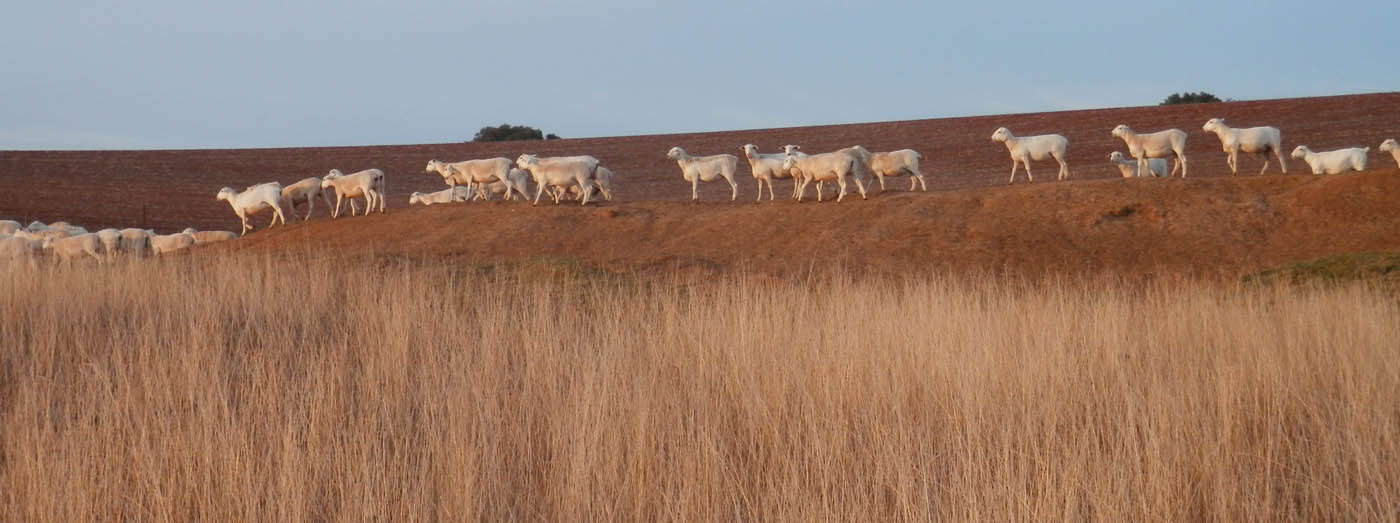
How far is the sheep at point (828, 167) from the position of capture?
73.3 feet

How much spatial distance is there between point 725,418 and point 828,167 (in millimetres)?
16608

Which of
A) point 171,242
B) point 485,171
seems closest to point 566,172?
point 485,171

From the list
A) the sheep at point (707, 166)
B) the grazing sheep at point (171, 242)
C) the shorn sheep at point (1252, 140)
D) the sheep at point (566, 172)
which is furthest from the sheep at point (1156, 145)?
the grazing sheep at point (171, 242)

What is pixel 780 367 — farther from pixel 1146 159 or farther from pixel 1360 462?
pixel 1146 159

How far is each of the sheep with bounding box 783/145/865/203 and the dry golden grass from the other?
12.8 metres

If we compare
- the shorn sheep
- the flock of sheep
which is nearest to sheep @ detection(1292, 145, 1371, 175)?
the flock of sheep

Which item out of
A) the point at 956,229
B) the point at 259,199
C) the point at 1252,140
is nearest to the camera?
the point at 956,229

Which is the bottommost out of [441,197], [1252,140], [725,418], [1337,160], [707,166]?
[441,197]

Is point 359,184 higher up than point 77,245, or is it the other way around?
point 359,184

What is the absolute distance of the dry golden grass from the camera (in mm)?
4980

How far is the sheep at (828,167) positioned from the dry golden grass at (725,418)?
41.9ft

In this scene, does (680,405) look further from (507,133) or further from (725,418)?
(507,133)

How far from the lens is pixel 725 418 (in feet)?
21.0

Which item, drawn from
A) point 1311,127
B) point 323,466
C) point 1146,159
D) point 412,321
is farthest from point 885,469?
point 1311,127
